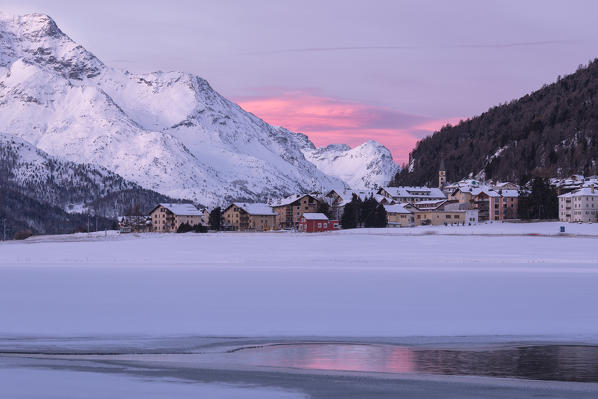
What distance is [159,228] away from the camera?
199m

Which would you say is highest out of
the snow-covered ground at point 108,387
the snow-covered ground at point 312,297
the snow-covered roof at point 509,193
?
the snow-covered roof at point 509,193

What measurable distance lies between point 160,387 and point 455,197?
175 m

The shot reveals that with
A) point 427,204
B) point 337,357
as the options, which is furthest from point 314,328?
point 427,204

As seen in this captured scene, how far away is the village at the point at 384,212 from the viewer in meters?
150

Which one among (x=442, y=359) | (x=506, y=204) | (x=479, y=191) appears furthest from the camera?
(x=479, y=191)

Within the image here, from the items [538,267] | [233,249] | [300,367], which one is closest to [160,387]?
[300,367]

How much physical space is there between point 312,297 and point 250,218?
151462 millimetres

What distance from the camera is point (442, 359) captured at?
75.9 ft

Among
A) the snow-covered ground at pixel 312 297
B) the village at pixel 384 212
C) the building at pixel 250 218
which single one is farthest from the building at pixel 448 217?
the snow-covered ground at pixel 312 297

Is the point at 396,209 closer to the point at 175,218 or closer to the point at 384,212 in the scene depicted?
the point at 384,212

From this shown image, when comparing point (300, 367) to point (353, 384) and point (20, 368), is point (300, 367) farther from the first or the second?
point (20, 368)

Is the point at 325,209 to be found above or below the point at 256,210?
below

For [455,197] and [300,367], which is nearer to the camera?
[300,367]

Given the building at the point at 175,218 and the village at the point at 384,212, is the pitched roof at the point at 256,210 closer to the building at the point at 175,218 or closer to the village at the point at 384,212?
the village at the point at 384,212
